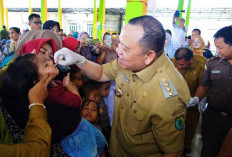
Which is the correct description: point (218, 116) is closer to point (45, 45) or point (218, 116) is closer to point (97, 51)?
point (97, 51)

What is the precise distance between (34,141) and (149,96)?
752mm

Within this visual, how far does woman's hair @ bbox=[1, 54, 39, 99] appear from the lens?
3.15 ft

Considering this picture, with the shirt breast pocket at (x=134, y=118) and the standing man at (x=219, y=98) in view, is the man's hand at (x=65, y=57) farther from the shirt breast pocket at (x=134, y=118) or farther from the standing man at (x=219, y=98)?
the standing man at (x=219, y=98)

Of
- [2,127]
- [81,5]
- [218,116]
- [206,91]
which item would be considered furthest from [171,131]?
[81,5]

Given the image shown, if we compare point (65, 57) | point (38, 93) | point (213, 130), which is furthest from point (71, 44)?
point (213, 130)

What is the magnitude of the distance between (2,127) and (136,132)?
2.95 ft

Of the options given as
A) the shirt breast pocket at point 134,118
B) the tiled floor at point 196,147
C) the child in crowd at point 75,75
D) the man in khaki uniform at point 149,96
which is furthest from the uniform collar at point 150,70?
the tiled floor at point 196,147

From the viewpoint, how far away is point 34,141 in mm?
750

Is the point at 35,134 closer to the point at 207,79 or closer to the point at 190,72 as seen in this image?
the point at 207,79

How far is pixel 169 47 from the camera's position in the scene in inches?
166

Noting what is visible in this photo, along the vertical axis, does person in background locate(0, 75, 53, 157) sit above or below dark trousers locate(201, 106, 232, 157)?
above

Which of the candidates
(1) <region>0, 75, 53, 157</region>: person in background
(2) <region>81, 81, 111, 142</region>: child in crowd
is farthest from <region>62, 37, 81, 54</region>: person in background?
(1) <region>0, 75, 53, 157</region>: person in background

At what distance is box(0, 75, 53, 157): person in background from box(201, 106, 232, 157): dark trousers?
2002 mm

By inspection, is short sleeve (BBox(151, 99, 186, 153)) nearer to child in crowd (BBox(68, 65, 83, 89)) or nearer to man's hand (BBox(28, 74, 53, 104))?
man's hand (BBox(28, 74, 53, 104))
